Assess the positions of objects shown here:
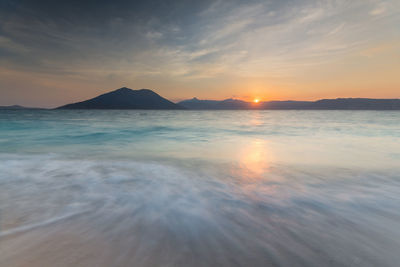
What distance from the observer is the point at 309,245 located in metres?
2.45

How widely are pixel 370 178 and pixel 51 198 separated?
24.1 feet

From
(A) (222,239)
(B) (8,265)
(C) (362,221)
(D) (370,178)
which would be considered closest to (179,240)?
(A) (222,239)

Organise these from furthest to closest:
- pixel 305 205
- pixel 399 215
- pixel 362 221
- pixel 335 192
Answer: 1. pixel 335 192
2. pixel 305 205
3. pixel 399 215
4. pixel 362 221

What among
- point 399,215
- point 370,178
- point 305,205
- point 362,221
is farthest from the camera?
point 370,178

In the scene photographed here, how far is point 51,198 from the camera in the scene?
3.81 metres

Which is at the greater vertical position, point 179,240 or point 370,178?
point 179,240

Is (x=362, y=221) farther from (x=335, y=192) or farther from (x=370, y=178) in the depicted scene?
(x=370, y=178)

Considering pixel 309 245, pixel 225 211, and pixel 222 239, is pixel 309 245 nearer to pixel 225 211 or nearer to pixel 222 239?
pixel 222 239

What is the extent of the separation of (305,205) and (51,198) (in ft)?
15.1

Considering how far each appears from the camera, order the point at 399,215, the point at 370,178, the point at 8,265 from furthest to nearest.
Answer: the point at 370,178, the point at 399,215, the point at 8,265

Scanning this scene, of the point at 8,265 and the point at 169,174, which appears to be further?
the point at 169,174

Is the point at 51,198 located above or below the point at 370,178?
above

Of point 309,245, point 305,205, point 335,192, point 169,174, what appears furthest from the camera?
point 169,174

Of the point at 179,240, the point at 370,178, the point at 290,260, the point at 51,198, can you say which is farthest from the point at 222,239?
the point at 370,178
